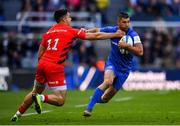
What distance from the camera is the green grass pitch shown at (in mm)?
15117

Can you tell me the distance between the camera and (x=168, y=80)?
94.3 ft

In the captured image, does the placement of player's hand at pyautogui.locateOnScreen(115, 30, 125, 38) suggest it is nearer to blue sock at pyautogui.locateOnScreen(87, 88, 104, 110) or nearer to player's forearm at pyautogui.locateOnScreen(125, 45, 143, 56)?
player's forearm at pyautogui.locateOnScreen(125, 45, 143, 56)

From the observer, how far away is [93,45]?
103 ft

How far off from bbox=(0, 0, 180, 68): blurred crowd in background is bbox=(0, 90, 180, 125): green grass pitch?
426 centimetres

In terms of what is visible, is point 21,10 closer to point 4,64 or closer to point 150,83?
point 4,64

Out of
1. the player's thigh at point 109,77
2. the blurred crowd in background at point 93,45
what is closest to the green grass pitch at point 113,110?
the player's thigh at point 109,77

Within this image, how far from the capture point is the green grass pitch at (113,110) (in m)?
15.1

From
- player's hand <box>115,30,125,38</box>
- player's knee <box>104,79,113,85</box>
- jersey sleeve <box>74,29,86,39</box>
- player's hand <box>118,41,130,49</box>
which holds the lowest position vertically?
player's knee <box>104,79,113,85</box>

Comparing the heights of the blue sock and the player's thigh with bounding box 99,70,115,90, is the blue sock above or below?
below

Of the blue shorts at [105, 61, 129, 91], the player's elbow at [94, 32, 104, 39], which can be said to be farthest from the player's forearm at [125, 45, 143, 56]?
the blue shorts at [105, 61, 129, 91]

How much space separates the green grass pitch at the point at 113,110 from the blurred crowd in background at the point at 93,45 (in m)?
4.26

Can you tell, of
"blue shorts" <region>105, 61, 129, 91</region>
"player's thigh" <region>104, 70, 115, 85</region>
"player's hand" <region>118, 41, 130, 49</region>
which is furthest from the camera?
"blue shorts" <region>105, 61, 129, 91</region>

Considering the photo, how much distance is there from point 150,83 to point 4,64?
638cm

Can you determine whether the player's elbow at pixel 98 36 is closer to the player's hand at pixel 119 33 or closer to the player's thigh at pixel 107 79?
the player's hand at pixel 119 33
